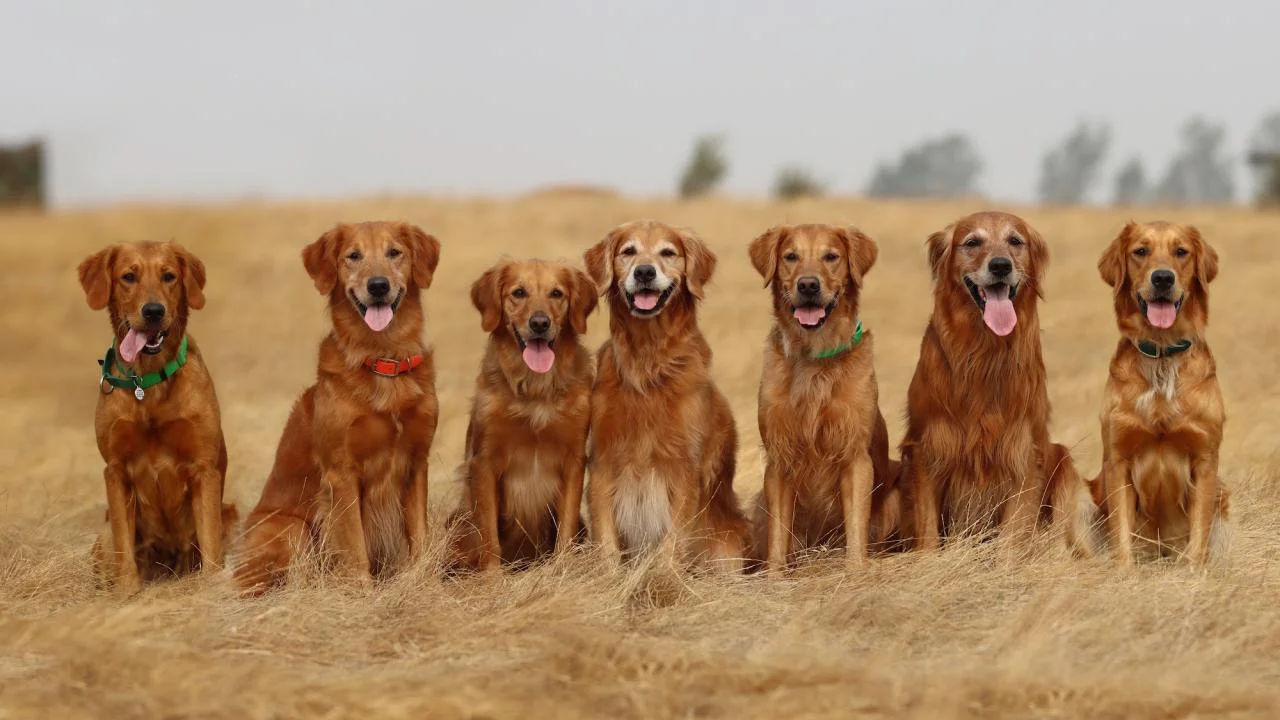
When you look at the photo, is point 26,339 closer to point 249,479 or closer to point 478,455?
point 249,479

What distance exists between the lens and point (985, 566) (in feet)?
18.4

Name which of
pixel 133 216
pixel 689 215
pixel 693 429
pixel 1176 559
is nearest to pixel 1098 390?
pixel 1176 559

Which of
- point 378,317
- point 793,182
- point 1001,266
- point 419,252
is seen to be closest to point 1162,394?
point 1001,266

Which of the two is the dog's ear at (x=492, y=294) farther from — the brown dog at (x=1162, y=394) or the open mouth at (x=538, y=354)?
the brown dog at (x=1162, y=394)

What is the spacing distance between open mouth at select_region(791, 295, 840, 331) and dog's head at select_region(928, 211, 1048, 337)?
54 centimetres

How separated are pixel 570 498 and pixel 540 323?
0.79m

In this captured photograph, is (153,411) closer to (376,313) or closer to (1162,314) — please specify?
(376,313)

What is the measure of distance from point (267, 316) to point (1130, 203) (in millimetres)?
14557

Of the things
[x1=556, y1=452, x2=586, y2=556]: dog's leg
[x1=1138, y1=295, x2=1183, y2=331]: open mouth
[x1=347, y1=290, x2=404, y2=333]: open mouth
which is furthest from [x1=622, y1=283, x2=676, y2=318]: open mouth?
[x1=1138, y1=295, x2=1183, y2=331]: open mouth

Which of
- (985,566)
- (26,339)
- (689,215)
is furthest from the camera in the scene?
(689,215)

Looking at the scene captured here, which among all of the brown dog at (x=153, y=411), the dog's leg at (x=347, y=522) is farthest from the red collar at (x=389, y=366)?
the brown dog at (x=153, y=411)

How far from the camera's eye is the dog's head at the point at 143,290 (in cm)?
570

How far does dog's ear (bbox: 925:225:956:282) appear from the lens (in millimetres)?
5930

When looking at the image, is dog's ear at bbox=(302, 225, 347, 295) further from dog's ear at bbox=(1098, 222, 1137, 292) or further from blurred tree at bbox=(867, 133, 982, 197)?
blurred tree at bbox=(867, 133, 982, 197)
